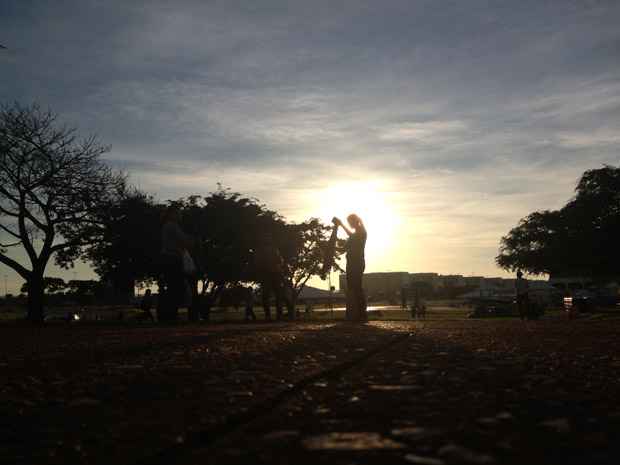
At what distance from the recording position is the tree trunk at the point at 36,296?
80.9ft

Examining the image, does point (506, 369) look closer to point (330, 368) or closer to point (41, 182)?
point (330, 368)

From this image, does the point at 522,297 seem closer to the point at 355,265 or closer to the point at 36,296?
the point at 355,265

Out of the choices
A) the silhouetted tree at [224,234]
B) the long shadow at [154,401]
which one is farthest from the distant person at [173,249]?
the silhouetted tree at [224,234]

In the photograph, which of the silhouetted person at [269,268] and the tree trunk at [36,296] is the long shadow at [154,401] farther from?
the tree trunk at [36,296]

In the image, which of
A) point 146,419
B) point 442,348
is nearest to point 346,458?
point 146,419

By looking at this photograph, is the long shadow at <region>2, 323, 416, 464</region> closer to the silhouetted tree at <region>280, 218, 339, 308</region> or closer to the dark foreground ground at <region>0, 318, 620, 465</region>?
the dark foreground ground at <region>0, 318, 620, 465</region>

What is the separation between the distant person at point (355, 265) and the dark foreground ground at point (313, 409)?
8.27 metres

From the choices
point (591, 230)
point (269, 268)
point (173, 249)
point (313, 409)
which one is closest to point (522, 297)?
point (269, 268)

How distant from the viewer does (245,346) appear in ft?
22.5

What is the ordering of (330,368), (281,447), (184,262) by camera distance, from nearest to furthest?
(281,447) → (330,368) → (184,262)

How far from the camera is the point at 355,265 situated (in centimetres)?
1420

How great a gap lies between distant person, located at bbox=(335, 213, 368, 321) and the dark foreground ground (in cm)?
827

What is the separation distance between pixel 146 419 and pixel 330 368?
194 centimetres

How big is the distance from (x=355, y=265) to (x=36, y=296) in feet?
51.7
